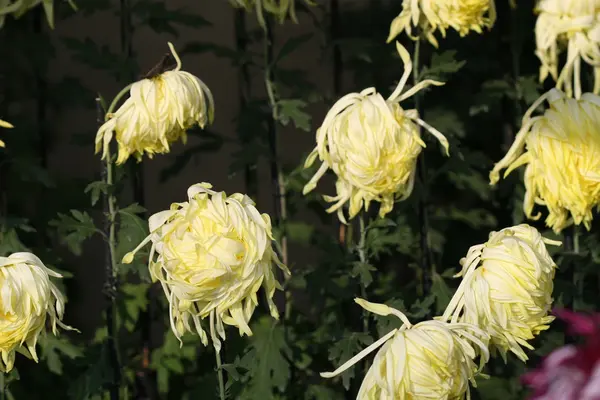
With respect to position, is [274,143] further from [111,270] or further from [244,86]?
[111,270]

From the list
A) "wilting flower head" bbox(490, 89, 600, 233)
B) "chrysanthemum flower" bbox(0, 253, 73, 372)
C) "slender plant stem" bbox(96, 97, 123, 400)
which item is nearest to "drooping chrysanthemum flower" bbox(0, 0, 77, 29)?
"slender plant stem" bbox(96, 97, 123, 400)

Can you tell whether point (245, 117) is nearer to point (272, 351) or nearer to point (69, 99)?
point (69, 99)

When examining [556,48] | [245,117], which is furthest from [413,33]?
[245,117]

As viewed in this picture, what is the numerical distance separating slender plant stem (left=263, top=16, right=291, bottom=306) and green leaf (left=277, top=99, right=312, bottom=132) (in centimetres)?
2

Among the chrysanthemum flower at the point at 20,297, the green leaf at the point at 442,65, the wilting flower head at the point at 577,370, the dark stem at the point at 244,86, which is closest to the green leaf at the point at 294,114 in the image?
the dark stem at the point at 244,86

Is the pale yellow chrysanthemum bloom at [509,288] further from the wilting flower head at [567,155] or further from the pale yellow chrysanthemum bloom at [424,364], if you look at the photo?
the wilting flower head at [567,155]

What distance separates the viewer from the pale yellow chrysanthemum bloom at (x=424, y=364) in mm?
1176

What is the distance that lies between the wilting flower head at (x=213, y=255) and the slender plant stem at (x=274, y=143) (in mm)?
549

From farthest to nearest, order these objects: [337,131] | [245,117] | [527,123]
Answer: [245,117]
[527,123]
[337,131]

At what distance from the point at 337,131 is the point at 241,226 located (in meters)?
0.30

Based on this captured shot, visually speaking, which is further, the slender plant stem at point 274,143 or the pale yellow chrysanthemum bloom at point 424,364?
the slender plant stem at point 274,143

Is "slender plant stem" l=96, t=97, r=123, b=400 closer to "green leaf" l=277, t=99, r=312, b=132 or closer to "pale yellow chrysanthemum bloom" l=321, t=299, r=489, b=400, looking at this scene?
"green leaf" l=277, t=99, r=312, b=132

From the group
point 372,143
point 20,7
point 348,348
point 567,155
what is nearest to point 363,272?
point 348,348

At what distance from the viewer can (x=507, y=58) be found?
241 centimetres
